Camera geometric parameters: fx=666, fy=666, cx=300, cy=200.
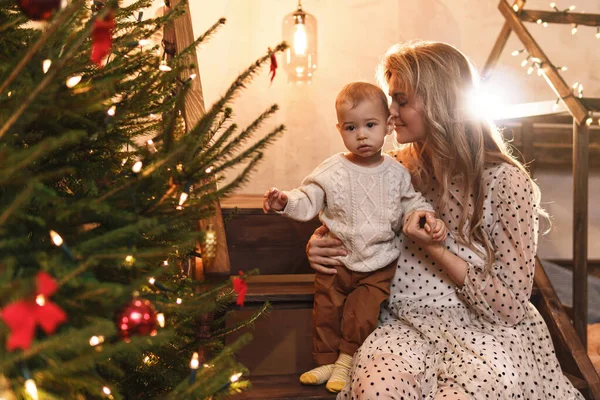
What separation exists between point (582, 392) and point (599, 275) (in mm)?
1856

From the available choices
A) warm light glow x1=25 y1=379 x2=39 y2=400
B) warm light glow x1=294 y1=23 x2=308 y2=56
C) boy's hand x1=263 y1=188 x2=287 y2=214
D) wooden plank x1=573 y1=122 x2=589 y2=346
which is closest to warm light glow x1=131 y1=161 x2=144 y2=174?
warm light glow x1=25 y1=379 x2=39 y2=400

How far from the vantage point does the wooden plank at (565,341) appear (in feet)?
6.47

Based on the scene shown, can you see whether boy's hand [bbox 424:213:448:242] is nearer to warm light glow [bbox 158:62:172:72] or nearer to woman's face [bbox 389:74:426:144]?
woman's face [bbox 389:74:426:144]

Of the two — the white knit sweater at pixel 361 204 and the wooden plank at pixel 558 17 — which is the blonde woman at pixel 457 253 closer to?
the white knit sweater at pixel 361 204

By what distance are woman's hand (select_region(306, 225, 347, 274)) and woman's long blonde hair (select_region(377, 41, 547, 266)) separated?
1.03 ft

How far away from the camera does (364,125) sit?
1.77m

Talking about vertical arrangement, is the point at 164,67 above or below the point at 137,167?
above

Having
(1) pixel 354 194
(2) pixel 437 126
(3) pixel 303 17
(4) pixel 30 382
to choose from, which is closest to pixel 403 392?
(1) pixel 354 194

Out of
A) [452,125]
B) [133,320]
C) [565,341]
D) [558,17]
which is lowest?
[565,341]

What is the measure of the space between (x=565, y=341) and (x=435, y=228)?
2.23 feet

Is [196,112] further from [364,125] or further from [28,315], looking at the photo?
[28,315]

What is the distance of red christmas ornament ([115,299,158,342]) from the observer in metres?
0.92

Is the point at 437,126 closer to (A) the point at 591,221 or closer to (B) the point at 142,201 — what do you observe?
(B) the point at 142,201

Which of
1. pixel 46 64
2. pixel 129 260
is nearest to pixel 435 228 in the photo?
pixel 129 260
